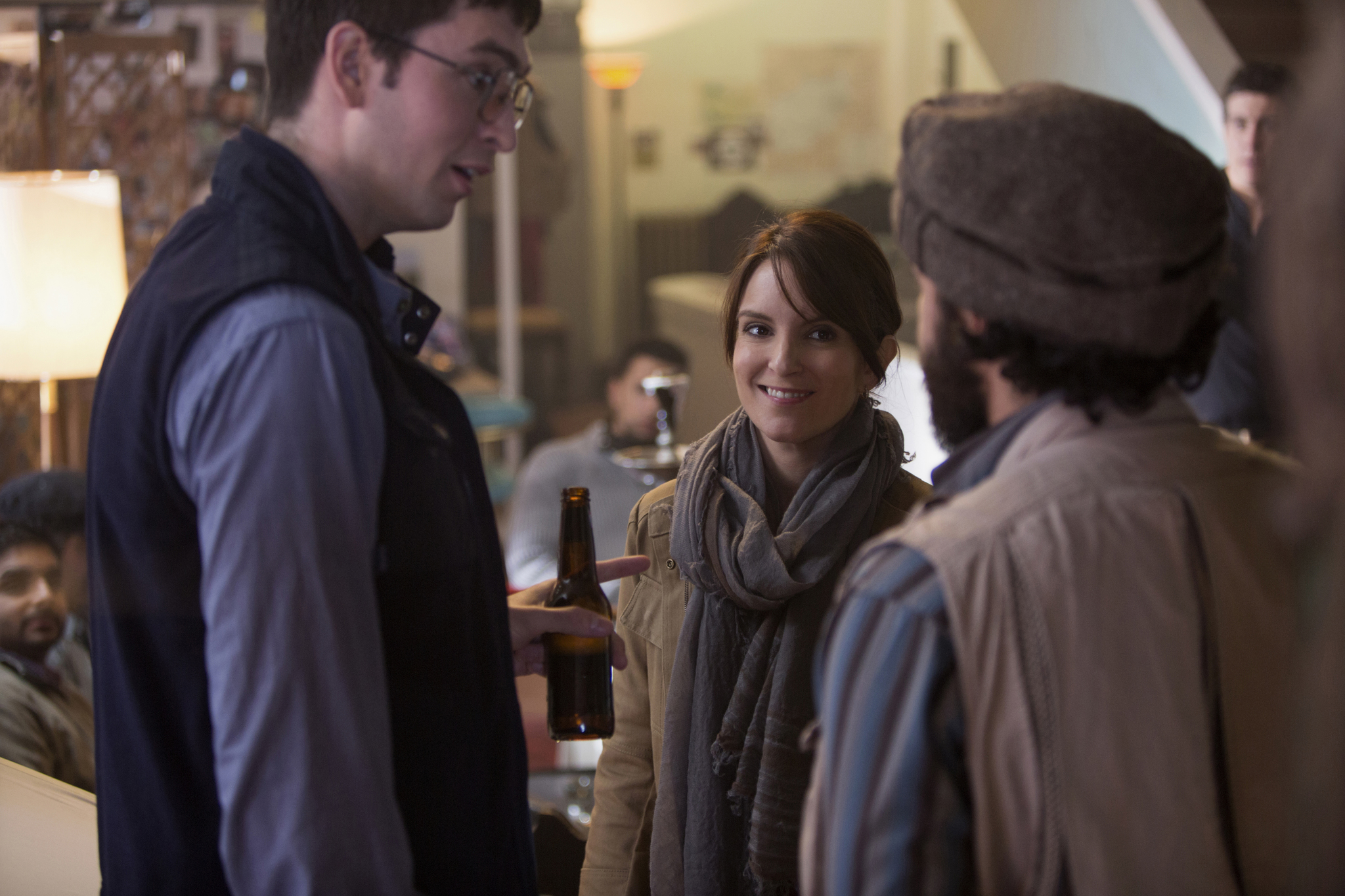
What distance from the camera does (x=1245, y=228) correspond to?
1942mm

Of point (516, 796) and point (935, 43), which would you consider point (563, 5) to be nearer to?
point (935, 43)

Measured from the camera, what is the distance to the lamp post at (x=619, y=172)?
9914 millimetres

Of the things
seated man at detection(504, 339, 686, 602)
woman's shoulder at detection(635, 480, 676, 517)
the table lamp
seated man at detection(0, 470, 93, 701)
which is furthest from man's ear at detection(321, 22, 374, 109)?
seated man at detection(504, 339, 686, 602)

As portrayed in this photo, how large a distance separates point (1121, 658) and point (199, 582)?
29.7 inches

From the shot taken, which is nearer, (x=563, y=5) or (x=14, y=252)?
(x=14, y=252)

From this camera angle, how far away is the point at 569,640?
138 cm

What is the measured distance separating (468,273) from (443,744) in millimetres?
6348

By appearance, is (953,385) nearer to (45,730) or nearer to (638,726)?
(638,726)

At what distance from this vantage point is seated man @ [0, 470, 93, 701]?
241 centimetres

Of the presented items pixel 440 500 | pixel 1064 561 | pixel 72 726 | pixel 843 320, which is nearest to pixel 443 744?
pixel 440 500

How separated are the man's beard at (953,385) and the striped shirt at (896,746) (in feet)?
0.56

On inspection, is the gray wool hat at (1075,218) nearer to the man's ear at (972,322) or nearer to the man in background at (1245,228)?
the man's ear at (972,322)

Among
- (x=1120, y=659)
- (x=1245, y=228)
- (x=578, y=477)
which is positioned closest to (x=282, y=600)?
(x=1120, y=659)

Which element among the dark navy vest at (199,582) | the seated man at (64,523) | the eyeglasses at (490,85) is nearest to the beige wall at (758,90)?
the seated man at (64,523)
